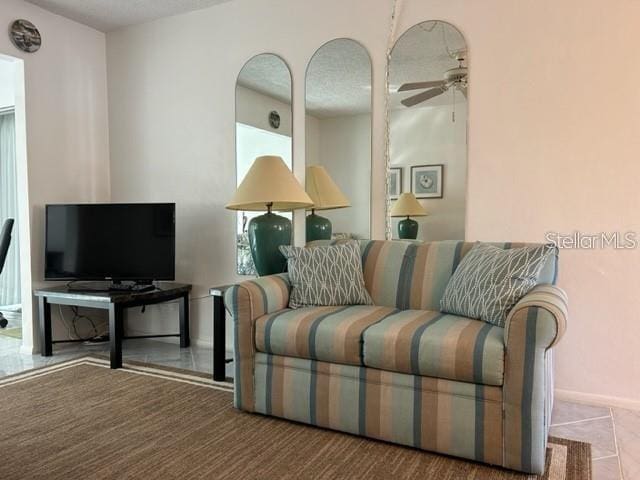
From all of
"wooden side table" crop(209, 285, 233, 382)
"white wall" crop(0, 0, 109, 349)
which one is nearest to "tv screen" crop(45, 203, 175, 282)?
"white wall" crop(0, 0, 109, 349)

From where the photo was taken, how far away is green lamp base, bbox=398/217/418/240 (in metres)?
3.04

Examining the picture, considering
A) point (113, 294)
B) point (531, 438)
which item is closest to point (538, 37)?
point (531, 438)

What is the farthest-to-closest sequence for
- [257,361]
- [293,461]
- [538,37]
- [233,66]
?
[233,66]
[538,37]
[257,361]
[293,461]

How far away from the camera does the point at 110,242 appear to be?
11.9ft

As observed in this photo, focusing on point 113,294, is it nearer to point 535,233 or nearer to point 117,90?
point 117,90

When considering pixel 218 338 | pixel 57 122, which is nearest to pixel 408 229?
pixel 218 338

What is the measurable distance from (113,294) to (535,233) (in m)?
2.64

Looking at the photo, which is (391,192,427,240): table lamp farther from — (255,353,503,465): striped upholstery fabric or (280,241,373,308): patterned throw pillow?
(255,353,503,465): striped upholstery fabric

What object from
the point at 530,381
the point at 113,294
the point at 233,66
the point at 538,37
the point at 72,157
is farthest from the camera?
the point at 72,157

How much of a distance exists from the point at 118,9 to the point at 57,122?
3.16ft

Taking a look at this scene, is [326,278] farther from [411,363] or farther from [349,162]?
[349,162]

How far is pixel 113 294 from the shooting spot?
3.30 metres

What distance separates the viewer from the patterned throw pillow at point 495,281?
6.89 ft

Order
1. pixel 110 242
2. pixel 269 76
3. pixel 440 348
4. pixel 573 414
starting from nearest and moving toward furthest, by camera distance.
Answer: pixel 440 348 < pixel 573 414 < pixel 269 76 < pixel 110 242
